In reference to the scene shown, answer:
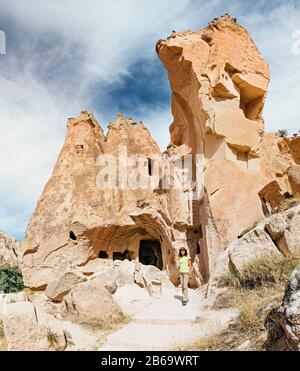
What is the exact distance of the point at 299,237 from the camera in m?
7.59

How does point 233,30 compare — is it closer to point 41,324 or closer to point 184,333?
point 184,333

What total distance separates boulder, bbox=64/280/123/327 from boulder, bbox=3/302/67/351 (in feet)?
6.62

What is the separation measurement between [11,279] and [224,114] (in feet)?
81.7

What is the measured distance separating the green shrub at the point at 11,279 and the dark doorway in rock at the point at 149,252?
11.5 m

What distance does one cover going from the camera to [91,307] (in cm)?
787

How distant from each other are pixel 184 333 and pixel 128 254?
55.5 ft

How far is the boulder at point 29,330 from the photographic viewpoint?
496cm

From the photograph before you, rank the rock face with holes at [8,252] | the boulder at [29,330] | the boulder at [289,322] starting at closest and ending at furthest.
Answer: the boulder at [289,322], the boulder at [29,330], the rock face with holes at [8,252]

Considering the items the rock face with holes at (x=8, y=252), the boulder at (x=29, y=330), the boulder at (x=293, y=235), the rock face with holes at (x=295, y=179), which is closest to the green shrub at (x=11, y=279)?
the rock face with holes at (x=8, y=252)

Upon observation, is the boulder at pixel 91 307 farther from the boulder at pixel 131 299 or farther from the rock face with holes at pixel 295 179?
the rock face with holes at pixel 295 179

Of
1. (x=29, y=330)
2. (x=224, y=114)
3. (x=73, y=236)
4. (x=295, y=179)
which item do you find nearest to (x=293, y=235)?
(x=295, y=179)

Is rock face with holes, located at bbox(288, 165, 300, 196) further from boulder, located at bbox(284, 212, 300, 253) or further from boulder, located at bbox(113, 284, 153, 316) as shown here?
boulder, located at bbox(113, 284, 153, 316)

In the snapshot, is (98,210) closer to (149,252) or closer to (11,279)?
(149,252)

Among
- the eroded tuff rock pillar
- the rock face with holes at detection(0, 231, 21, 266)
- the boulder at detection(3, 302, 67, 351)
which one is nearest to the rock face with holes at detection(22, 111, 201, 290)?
the eroded tuff rock pillar
